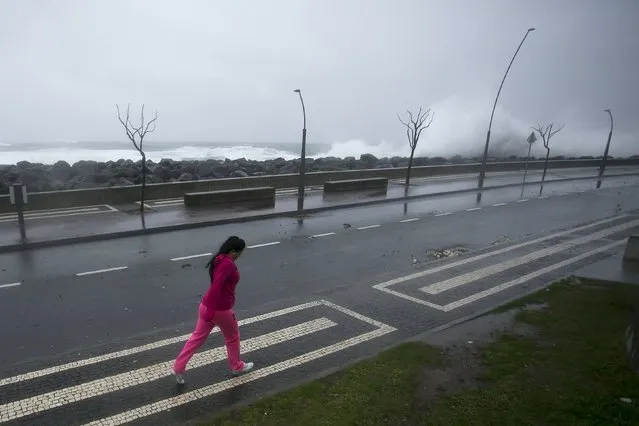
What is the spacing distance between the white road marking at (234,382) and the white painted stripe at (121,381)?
0.52 m

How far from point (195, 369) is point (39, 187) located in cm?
1669

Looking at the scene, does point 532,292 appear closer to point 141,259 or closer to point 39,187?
point 141,259

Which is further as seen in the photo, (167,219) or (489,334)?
(167,219)

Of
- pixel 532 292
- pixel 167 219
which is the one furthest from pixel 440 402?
pixel 167 219

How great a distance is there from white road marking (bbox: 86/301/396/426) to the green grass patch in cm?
62

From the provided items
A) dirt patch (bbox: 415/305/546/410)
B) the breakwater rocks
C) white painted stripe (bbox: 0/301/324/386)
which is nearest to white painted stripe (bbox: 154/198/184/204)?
the breakwater rocks

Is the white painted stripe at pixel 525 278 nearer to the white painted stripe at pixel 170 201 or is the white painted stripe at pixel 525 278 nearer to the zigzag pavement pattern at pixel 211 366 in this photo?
the zigzag pavement pattern at pixel 211 366

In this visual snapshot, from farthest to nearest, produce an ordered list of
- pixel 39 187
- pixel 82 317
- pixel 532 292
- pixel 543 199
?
1. pixel 543 199
2. pixel 39 187
3. pixel 532 292
4. pixel 82 317

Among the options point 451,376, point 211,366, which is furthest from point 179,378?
point 451,376

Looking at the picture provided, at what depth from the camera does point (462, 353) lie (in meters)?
5.61

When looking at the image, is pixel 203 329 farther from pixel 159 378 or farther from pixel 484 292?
pixel 484 292

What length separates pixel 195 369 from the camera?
5266 mm

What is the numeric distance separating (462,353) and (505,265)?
5013mm

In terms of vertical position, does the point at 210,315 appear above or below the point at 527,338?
above
